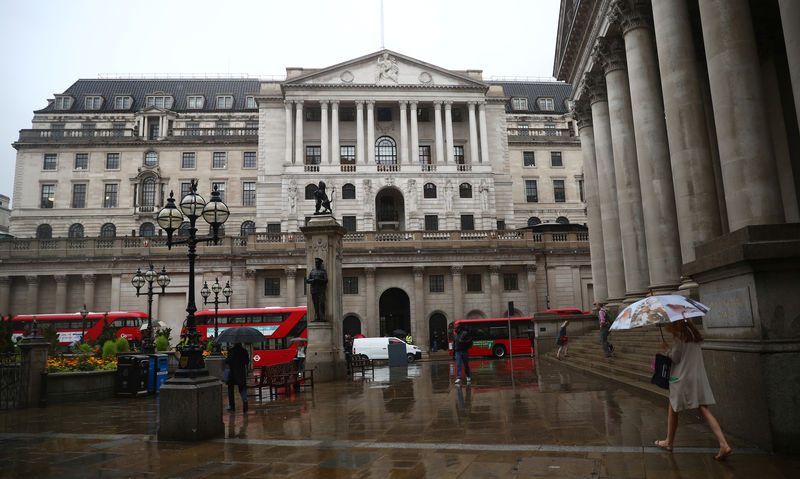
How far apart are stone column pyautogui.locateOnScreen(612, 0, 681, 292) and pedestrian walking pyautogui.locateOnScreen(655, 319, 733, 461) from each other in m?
13.2

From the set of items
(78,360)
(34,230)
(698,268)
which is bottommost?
(78,360)

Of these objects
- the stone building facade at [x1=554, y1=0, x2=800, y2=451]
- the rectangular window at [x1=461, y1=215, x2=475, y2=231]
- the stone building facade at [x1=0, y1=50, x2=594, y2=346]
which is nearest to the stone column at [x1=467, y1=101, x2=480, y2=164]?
the stone building facade at [x1=0, y1=50, x2=594, y2=346]

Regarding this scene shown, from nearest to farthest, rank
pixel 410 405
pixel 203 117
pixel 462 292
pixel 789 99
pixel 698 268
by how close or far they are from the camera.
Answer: pixel 698 268 → pixel 410 405 → pixel 789 99 → pixel 462 292 → pixel 203 117

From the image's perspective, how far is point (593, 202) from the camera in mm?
29938

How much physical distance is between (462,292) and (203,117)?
159 feet

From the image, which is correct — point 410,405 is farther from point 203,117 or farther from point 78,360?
point 203,117

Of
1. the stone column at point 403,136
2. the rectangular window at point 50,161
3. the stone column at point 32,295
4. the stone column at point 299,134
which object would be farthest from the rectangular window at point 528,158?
the rectangular window at point 50,161

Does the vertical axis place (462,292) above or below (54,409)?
above

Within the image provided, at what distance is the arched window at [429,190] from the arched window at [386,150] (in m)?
5.37

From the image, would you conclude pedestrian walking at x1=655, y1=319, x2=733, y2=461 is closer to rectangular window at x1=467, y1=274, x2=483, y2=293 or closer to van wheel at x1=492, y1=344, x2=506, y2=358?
van wheel at x1=492, y1=344, x2=506, y2=358

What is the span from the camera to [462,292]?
163ft

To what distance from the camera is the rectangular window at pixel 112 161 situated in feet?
223

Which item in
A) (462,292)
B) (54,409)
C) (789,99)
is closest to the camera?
(54,409)

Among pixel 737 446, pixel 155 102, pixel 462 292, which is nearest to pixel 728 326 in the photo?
pixel 737 446
